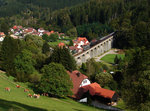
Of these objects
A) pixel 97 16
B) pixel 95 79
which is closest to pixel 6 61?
pixel 95 79

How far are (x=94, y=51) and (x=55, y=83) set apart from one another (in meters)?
58.9

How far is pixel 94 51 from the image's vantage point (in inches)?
3531

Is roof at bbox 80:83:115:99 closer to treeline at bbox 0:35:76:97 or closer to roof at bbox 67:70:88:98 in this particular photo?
roof at bbox 67:70:88:98

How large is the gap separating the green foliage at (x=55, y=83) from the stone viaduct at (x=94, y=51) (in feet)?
125

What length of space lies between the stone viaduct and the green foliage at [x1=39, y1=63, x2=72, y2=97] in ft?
125

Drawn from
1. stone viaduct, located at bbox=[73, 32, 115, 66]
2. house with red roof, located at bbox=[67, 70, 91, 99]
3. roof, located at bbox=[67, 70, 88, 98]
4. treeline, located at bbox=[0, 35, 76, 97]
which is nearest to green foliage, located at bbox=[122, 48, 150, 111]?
treeline, located at bbox=[0, 35, 76, 97]

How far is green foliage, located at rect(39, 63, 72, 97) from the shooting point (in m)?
32.3

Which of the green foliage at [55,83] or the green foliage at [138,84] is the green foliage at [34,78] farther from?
the green foliage at [138,84]

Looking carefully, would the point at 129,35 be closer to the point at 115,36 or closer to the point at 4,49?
the point at 115,36

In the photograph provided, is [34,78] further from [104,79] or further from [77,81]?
[104,79]

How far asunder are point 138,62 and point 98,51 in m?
65.9

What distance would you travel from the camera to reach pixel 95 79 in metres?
48.0

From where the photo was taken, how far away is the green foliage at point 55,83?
106 ft

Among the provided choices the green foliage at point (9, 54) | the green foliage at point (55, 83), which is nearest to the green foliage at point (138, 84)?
the green foliage at point (55, 83)
